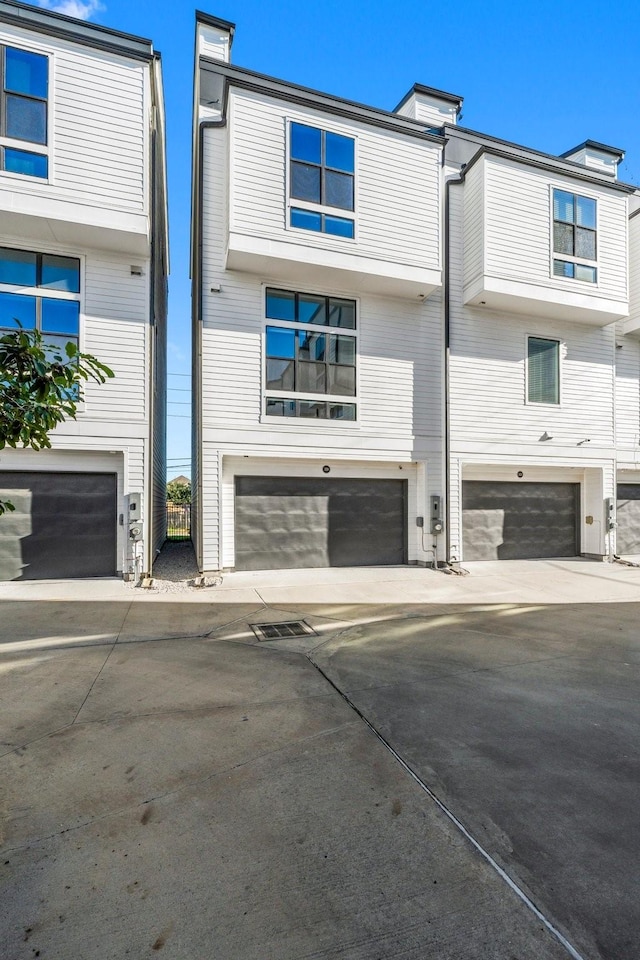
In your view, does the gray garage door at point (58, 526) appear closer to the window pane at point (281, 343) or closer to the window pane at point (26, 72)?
the window pane at point (281, 343)

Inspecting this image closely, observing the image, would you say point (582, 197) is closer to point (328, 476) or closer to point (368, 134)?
point (368, 134)

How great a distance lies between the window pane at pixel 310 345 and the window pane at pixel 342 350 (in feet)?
0.67

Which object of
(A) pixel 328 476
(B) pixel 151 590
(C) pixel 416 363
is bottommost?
(B) pixel 151 590

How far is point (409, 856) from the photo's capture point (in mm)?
2145

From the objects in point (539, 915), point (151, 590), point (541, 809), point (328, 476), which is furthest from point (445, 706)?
point (328, 476)

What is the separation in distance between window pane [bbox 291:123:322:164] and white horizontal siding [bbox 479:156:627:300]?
12.3 feet

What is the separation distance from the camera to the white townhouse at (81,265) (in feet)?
26.5

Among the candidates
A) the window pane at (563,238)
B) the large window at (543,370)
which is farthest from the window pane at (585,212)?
the large window at (543,370)

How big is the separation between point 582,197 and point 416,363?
5.78m

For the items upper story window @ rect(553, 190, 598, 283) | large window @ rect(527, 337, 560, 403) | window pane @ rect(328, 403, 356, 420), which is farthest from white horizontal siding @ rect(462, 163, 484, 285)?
window pane @ rect(328, 403, 356, 420)

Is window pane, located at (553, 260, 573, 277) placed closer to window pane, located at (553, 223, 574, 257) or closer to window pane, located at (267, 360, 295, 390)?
window pane, located at (553, 223, 574, 257)

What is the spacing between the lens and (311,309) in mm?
10156

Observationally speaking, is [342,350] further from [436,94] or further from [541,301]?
[436,94]

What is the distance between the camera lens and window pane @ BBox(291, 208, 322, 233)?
9373 mm
